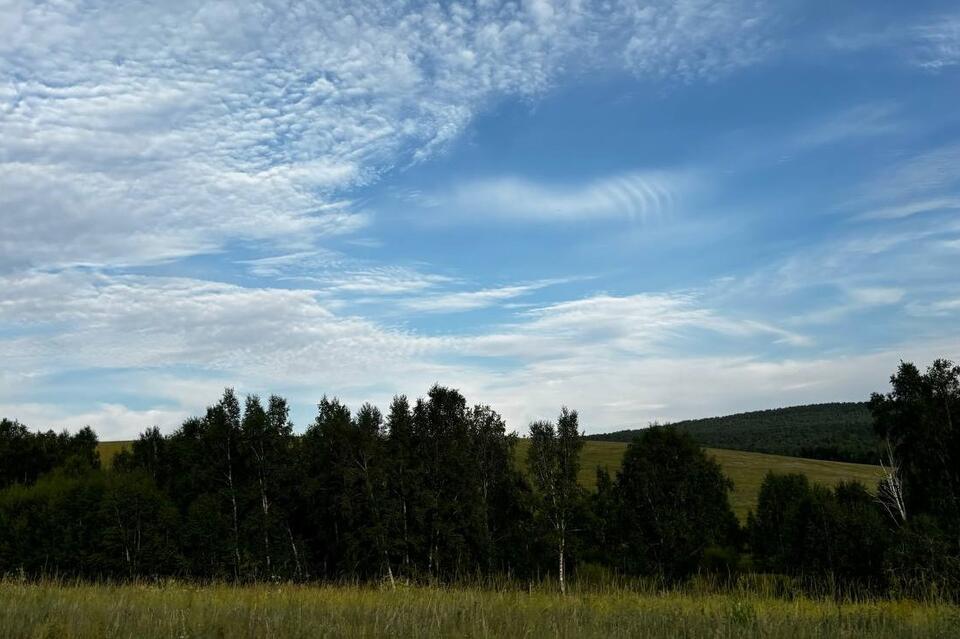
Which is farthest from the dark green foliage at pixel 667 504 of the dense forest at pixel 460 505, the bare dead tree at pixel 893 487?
the bare dead tree at pixel 893 487

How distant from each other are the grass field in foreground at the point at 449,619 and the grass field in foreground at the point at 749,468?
116 metres

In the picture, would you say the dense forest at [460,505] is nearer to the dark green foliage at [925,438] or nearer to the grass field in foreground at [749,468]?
the dark green foliage at [925,438]

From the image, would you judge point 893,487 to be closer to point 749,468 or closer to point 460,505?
point 460,505

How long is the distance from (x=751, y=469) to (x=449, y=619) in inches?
6240

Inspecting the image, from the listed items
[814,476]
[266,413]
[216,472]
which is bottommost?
[814,476]

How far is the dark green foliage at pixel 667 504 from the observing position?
67.4 metres

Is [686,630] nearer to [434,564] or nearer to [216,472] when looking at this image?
[434,564]

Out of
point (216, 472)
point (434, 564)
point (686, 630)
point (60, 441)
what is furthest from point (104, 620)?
point (60, 441)

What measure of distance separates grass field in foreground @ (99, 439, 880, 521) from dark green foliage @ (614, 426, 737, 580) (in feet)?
169

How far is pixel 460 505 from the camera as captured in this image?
223 feet

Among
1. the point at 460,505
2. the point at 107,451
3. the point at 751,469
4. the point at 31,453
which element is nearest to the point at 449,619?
the point at 460,505

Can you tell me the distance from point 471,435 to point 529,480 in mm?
7948

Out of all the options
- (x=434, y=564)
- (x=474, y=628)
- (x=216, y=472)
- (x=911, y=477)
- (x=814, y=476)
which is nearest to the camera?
(x=474, y=628)

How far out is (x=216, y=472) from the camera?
76.2 m
